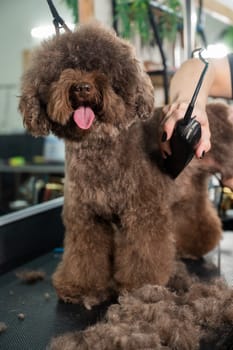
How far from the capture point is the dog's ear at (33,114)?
3.47ft

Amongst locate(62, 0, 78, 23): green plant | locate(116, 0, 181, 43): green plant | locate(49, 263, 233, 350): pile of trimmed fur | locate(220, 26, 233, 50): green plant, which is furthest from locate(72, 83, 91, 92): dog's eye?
locate(220, 26, 233, 50): green plant

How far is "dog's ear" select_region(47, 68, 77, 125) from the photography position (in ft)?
3.20

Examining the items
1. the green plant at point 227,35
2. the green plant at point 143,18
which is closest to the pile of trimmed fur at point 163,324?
the green plant at point 143,18

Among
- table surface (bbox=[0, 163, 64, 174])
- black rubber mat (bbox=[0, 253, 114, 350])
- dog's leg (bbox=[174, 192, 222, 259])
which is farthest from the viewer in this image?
table surface (bbox=[0, 163, 64, 174])

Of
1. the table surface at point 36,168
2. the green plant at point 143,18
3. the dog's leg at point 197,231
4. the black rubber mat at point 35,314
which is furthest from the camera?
the table surface at point 36,168

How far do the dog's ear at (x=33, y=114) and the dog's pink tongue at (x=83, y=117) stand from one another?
10cm

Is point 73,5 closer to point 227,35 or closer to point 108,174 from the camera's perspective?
point 108,174

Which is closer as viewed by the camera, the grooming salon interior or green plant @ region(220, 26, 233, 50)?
the grooming salon interior

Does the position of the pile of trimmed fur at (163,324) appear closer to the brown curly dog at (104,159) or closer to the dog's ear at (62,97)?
the brown curly dog at (104,159)

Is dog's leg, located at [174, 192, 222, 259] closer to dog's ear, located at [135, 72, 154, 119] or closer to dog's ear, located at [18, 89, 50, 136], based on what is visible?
dog's ear, located at [135, 72, 154, 119]

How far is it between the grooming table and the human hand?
0.44 meters

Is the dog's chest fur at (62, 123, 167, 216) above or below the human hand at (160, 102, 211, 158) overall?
below

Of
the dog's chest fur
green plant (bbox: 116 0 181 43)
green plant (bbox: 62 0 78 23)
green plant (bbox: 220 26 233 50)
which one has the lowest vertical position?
the dog's chest fur

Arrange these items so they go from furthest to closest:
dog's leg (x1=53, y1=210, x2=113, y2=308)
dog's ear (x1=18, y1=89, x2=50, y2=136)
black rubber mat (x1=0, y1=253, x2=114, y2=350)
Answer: dog's leg (x1=53, y1=210, x2=113, y2=308) < dog's ear (x1=18, y1=89, x2=50, y2=136) < black rubber mat (x1=0, y1=253, x2=114, y2=350)
